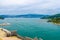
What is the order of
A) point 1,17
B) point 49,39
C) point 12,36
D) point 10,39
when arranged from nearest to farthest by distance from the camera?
point 10,39
point 12,36
point 49,39
point 1,17

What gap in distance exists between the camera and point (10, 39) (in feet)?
79.7

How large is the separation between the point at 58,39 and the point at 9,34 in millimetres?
8978

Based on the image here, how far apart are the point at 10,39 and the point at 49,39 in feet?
27.6

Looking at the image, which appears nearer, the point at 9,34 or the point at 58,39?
the point at 9,34

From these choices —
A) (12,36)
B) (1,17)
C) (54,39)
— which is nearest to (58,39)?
(54,39)

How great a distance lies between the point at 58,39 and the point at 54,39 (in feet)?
2.36

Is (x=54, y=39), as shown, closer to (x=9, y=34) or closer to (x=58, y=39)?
(x=58, y=39)

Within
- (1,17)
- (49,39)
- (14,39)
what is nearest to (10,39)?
(14,39)

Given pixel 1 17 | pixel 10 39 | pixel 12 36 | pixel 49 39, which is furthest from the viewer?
pixel 1 17

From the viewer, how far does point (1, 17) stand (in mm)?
122812

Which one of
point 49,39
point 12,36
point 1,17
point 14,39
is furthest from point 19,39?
point 1,17

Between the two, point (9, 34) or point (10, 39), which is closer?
point (10, 39)

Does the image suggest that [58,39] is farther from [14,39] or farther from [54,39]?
[14,39]

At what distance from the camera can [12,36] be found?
89.1 feet
